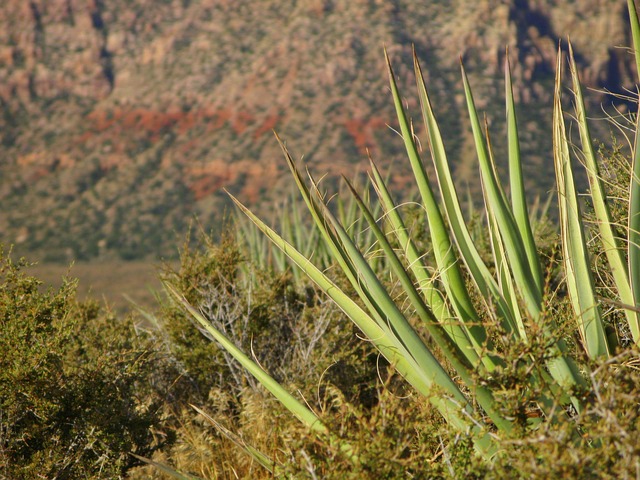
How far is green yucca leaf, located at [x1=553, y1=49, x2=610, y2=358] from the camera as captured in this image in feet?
6.56

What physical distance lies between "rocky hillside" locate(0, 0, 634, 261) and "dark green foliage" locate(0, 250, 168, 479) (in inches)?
997

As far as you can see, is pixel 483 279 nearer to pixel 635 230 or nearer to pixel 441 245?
pixel 441 245

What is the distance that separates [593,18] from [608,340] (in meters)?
38.1

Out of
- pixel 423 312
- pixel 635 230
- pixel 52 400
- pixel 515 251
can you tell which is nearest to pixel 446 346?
pixel 423 312

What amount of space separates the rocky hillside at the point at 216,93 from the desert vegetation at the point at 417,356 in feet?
80.3

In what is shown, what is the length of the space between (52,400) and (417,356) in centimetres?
175

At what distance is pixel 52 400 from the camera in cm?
288

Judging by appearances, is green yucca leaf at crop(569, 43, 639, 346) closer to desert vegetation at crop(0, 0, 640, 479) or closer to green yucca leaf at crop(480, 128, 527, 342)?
desert vegetation at crop(0, 0, 640, 479)

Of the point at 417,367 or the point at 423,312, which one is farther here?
the point at 417,367

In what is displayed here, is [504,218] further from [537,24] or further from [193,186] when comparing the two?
[537,24]

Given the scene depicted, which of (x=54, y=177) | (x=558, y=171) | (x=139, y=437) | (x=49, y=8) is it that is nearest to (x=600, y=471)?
(x=558, y=171)

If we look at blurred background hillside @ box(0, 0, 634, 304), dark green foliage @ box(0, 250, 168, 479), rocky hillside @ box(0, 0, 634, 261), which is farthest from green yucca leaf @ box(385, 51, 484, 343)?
rocky hillside @ box(0, 0, 634, 261)

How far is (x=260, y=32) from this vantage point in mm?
37594

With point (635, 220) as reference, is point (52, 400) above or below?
below
